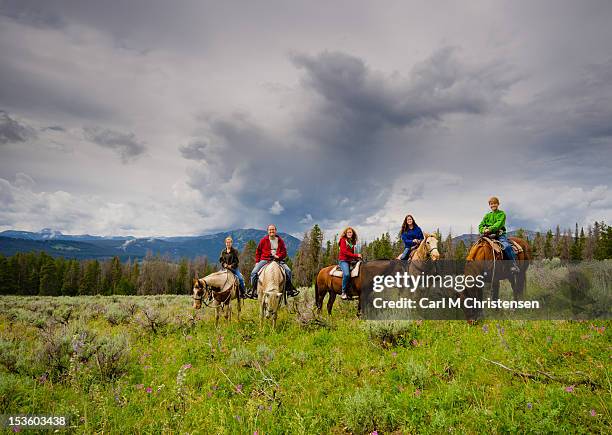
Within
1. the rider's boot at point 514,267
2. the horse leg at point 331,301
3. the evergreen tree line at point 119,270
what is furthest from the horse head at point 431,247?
the evergreen tree line at point 119,270

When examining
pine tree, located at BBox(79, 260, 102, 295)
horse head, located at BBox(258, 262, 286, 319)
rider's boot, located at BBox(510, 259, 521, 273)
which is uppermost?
rider's boot, located at BBox(510, 259, 521, 273)

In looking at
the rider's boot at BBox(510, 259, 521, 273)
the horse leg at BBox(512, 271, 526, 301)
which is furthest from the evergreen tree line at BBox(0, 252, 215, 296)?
the rider's boot at BBox(510, 259, 521, 273)

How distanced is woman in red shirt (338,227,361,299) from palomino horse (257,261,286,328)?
2117mm

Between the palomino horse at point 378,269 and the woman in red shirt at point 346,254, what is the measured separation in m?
0.26

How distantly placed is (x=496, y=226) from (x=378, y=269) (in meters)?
4.08

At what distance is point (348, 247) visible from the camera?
35.9 feet

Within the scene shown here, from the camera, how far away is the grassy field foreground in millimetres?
4023

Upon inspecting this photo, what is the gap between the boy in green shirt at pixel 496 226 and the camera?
10023 millimetres

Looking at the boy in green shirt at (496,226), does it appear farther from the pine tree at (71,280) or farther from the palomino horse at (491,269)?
the pine tree at (71,280)

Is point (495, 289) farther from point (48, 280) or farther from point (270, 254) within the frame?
point (48, 280)

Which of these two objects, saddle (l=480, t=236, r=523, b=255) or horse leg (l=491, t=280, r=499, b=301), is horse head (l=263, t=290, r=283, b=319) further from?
saddle (l=480, t=236, r=523, b=255)

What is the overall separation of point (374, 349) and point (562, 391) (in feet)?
11.7

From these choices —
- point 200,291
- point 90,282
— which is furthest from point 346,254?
point 90,282

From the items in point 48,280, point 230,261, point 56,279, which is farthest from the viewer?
point 56,279
